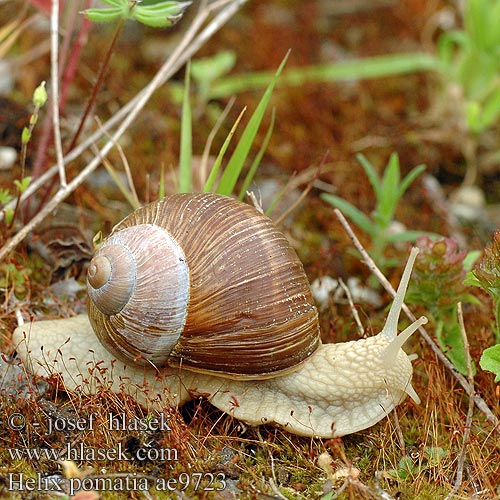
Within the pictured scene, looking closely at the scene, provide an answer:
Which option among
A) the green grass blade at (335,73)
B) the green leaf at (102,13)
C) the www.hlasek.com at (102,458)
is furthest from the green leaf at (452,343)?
the green grass blade at (335,73)

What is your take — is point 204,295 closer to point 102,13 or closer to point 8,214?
point 8,214

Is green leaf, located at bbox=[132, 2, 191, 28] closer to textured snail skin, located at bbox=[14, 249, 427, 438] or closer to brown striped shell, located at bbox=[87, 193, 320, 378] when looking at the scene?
brown striped shell, located at bbox=[87, 193, 320, 378]

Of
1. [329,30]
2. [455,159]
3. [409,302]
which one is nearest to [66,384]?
[409,302]

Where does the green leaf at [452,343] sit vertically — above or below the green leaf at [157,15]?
below

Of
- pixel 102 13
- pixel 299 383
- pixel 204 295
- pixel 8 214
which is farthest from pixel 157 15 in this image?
pixel 299 383

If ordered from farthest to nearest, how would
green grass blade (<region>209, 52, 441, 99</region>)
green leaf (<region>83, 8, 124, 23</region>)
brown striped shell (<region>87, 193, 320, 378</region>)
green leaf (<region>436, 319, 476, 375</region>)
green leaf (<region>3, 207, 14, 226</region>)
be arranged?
green grass blade (<region>209, 52, 441, 99</region>) < green leaf (<region>3, 207, 14, 226</region>) < green leaf (<region>436, 319, 476, 375</region>) < green leaf (<region>83, 8, 124, 23</region>) < brown striped shell (<region>87, 193, 320, 378</region>)

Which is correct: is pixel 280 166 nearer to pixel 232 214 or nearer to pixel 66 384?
pixel 232 214

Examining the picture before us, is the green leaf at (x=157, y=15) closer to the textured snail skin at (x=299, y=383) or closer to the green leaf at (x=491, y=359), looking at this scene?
the textured snail skin at (x=299, y=383)

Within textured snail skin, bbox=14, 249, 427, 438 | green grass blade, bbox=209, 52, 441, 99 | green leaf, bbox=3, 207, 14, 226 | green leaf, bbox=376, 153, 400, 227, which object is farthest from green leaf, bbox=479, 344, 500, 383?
green grass blade, bbox=209, 52, 441, 99
